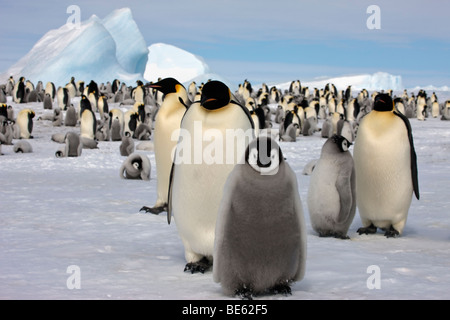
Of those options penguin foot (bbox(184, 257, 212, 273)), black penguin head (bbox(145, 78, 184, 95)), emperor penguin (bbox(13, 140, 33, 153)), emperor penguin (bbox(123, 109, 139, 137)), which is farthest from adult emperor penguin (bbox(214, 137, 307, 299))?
emperor penguin (bbox(123, 109, 139, 137))

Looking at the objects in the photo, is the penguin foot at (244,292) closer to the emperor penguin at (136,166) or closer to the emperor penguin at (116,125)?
the emperor penguin at (136,166)

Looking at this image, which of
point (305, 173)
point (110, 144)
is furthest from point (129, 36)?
point (305, 173)

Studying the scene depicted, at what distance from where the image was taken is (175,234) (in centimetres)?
469

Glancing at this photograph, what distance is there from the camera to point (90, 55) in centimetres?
3269

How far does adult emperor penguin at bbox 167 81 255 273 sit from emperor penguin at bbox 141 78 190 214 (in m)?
2.04

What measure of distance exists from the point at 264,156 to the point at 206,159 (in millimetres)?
798

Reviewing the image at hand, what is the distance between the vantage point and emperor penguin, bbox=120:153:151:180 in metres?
8.62

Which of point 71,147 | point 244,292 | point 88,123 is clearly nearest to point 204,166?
point 244,292

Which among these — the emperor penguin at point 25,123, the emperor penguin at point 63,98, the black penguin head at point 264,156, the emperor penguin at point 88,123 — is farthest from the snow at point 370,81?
the black penguin head at point 264,156

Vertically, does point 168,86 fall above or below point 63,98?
below

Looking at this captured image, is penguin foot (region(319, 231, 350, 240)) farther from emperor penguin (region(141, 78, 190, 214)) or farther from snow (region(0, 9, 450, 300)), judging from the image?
emperor penguin (region(141, 78, 190, 214))

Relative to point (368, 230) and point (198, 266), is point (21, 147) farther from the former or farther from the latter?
point (198, 266)

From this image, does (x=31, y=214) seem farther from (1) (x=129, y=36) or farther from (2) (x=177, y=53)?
(2) (x=177, y=53)

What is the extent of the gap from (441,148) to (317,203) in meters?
9.29
